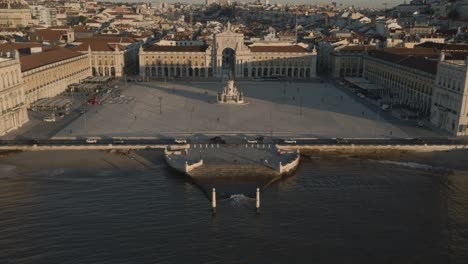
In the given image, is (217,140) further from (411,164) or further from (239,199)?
(411,164)

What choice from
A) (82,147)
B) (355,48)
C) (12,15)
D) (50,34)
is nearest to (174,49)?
(50,34)

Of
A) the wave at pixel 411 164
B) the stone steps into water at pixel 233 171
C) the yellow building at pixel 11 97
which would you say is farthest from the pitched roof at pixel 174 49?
the wave at pixel 411 164

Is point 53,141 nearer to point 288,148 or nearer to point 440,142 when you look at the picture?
point 288,148

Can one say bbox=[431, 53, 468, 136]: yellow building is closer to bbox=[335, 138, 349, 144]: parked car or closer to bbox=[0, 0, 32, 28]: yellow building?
bbox=[335, 138, 349, 144]: parked car

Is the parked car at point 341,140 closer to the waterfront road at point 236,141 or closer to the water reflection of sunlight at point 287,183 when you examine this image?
the waterfront road at point 236,141

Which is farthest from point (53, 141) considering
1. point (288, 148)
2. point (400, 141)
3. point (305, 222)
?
point (400, 141)

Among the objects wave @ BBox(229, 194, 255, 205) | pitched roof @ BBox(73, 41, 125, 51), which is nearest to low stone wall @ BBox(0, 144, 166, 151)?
wave @ BBox(229, 194, 255, 205)
